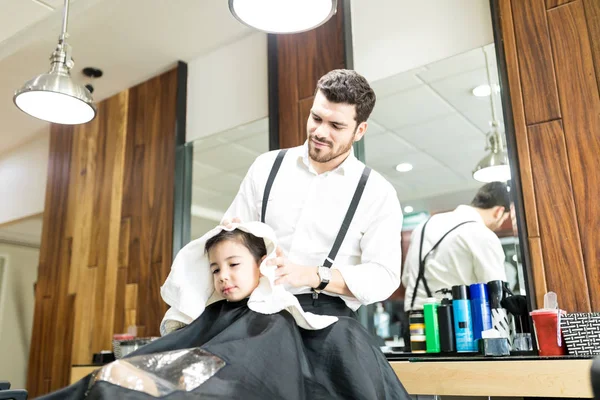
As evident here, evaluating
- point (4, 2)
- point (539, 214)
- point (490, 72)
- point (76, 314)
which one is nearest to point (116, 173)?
point (76, 314)

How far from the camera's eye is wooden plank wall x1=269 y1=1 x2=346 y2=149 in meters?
3.28

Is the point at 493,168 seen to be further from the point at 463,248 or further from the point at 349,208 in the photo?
the point at 349,208

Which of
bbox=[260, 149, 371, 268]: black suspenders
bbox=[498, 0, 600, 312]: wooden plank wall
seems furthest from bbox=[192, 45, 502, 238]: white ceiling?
bbox=[260, 149, 371, 268]: black suspenders

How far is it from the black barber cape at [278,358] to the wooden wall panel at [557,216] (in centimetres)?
106

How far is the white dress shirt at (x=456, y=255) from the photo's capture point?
2.75 metres

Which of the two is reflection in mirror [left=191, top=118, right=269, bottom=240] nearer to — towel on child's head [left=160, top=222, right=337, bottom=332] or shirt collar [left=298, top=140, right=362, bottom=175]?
shirt collar [left=298, top=140, right=362, bottom=175]

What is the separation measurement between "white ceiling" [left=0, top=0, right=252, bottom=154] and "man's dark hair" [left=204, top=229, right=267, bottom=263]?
88.3 inches

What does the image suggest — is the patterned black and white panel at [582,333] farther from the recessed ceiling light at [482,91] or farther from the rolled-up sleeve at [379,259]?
the recessed ceiling light at [482,91]

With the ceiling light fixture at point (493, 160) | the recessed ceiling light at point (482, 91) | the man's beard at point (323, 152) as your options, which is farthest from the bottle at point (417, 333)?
the recessed ceiling light at point (482, 91)

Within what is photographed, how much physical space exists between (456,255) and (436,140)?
1741 millimetres

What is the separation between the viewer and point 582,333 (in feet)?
6.63

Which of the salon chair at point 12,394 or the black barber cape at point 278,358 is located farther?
the salon chair at point 12,394

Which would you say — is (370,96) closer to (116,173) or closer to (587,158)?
(587,158)

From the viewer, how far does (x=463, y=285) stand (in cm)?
258
